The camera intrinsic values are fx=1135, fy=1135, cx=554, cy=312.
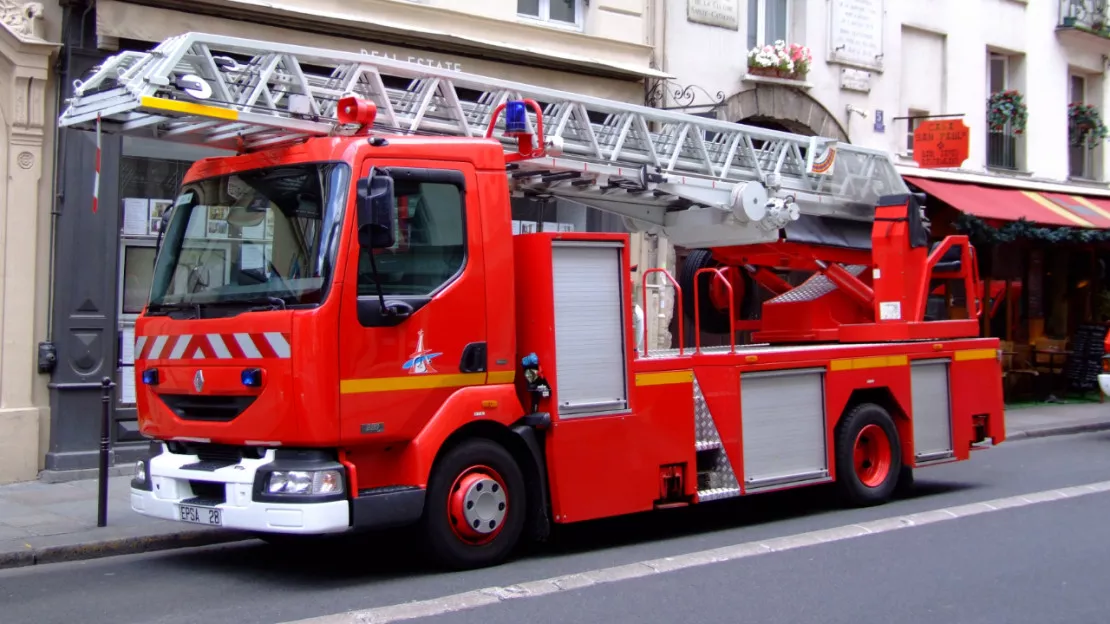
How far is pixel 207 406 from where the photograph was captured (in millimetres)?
7109

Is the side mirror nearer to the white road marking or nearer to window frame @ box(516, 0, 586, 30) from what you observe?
the white road marking

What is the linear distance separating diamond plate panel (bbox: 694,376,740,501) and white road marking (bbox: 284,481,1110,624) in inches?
19.5

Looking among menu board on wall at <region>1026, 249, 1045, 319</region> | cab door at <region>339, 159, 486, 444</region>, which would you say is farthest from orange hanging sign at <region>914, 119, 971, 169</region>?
cab door at <region>339, 159, 486, 444</region>

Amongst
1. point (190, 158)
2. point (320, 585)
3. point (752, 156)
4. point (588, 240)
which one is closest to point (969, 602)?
point (588, 240)

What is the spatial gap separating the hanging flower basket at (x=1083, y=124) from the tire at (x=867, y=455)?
1404 cm

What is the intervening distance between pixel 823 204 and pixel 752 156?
107 cm

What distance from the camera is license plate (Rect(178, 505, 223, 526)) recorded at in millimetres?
6891

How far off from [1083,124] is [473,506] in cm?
1854

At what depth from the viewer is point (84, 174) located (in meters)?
11.1

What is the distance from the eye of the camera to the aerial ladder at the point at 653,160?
23.1 feet

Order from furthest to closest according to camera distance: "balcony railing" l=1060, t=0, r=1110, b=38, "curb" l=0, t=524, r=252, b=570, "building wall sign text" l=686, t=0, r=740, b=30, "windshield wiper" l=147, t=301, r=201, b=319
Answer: "balcony railing" l=1060, t=0, r=1110, b=38, "building wall sign text" l=686, t=0, r=740, b=30, "curb" l=0, t=524, r=252, b=570, "windshield wiper" l=147, t=301, r=201, b=319

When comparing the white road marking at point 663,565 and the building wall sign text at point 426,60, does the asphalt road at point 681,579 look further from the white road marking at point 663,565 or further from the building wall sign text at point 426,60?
the building wall sign text at point 426,60

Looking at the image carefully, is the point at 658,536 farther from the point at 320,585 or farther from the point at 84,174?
the point at 84,174

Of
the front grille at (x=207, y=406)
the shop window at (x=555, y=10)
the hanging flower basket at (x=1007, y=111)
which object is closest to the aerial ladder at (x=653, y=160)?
the front grille at (x=207, y=406)
